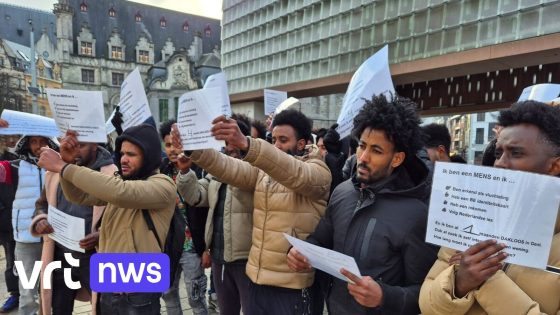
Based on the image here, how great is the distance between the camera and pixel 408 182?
1.96m

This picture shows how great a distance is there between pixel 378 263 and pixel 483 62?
431 inches

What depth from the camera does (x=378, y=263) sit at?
1804 mm

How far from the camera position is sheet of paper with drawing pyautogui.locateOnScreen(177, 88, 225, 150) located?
2.13 metres

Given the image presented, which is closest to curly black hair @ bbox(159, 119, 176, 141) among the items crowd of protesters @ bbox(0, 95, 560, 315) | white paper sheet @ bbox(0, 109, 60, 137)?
crowd of protesters @ bbox(0, 95, 560, 315)

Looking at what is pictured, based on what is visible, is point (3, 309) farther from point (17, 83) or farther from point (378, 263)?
point (17, 83)

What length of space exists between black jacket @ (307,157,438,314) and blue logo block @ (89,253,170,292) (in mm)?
1236

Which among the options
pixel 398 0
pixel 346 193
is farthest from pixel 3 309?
pixel 398 0

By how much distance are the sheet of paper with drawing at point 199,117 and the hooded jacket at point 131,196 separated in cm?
45

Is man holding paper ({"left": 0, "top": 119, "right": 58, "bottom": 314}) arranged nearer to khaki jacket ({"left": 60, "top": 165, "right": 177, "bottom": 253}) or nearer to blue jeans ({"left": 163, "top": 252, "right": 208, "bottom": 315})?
blue jeans ({"left": 163, "top": 252, "right": 208, "bottom": 315})

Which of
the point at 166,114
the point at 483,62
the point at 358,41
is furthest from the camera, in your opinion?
the point at 166,114

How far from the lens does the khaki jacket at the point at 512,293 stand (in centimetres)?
127

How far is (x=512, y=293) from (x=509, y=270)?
4.3 inches

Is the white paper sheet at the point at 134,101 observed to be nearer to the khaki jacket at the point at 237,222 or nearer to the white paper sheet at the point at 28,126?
the khaki jacket at the point at 237,222

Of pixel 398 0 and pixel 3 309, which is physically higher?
pixel 398 0
